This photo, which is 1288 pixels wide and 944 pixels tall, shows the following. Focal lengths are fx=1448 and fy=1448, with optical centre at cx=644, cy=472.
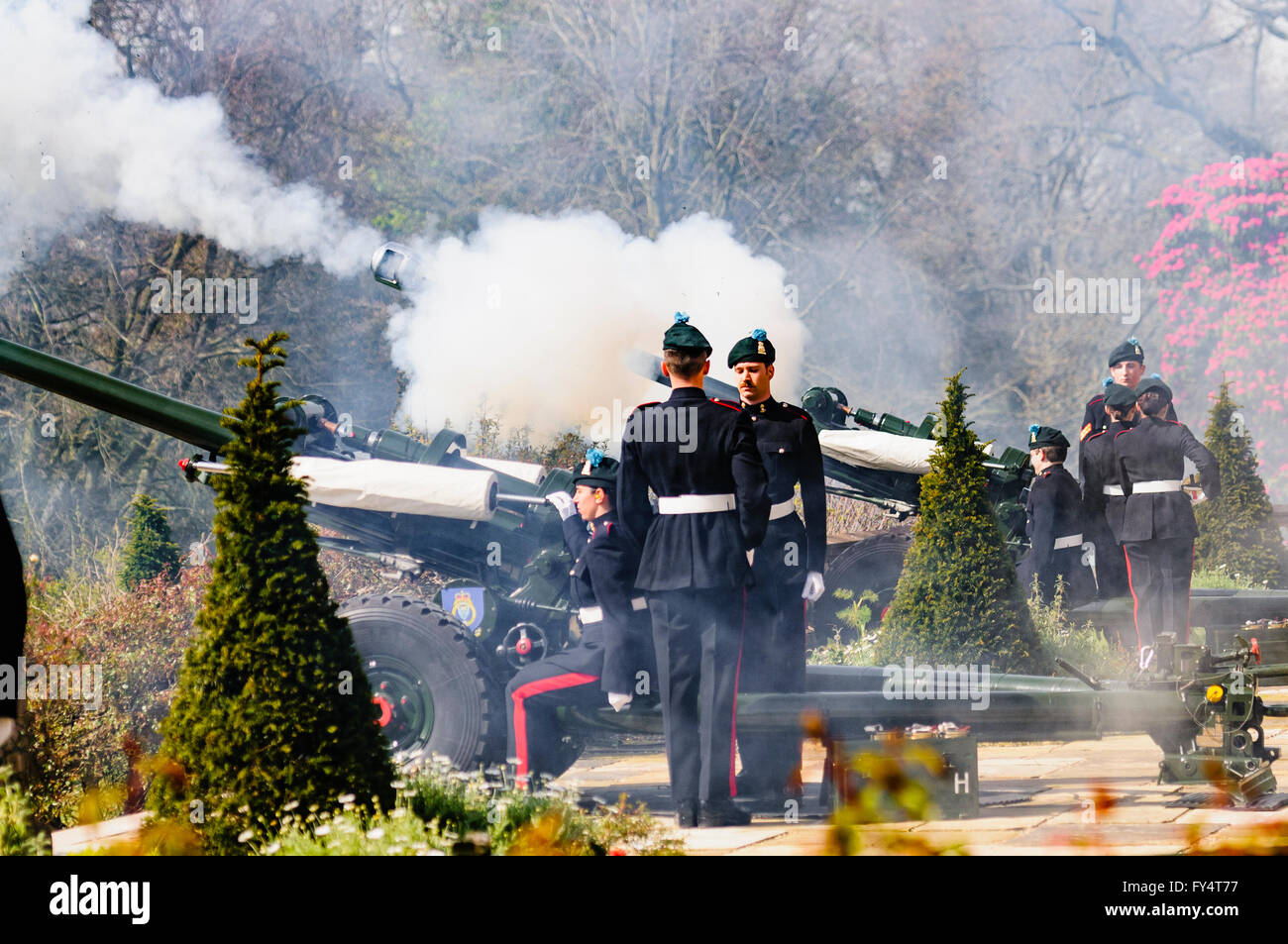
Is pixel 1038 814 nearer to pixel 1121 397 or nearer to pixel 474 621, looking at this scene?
pixel 474 621

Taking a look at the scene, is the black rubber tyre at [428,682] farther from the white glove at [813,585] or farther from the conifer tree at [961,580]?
the conifer tree at [961,580]

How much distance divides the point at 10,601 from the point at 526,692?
327 centimetres

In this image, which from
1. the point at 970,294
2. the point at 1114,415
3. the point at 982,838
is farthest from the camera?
the point at 970,294

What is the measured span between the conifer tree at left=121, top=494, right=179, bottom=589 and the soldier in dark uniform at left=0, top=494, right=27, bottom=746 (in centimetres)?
640

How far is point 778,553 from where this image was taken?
637cm

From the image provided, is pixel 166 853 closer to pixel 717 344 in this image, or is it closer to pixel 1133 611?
pixel 1133 611

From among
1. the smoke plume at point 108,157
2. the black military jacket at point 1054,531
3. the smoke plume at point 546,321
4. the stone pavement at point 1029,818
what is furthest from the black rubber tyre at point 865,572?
the smoke plume at point 108,157

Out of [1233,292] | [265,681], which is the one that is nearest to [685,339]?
[265,681]

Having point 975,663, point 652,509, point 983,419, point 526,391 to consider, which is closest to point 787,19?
point 983,419

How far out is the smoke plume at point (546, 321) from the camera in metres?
10.6

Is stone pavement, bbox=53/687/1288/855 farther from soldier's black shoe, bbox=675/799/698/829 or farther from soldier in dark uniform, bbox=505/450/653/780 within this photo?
soldier in dark uniform, bbox=505/450/653/780

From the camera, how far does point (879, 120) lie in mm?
19047

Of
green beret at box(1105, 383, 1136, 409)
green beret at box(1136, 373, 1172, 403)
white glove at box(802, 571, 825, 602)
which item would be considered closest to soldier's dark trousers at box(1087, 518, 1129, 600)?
green beret at box(1105, 383, 1136, 409)

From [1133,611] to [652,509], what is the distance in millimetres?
4877
